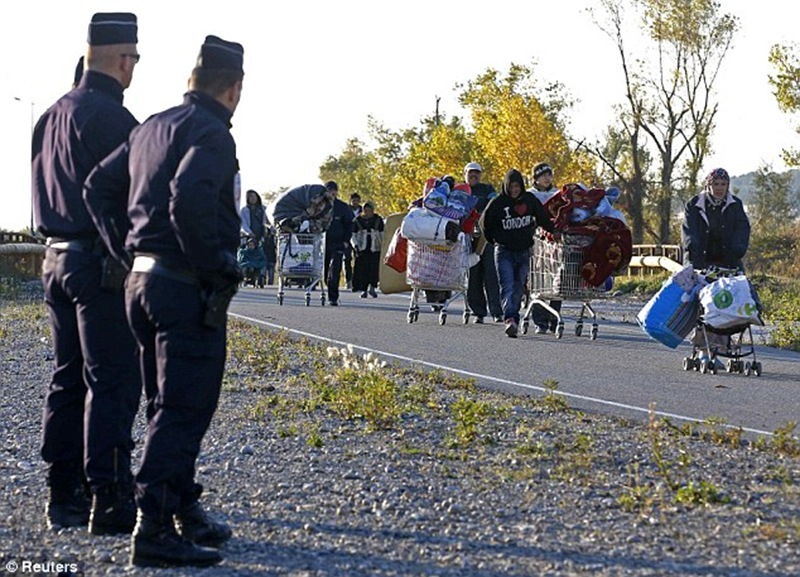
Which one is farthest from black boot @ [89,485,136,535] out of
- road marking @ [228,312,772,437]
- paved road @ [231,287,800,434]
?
paved road @ [231,287,800,434]

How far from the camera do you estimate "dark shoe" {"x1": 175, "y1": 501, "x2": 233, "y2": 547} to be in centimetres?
706

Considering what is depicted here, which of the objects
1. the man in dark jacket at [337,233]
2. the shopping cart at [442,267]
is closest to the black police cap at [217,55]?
the shopping cart at [442,267]

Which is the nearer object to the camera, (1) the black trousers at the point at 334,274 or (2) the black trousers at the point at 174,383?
(2) the black trousers at the point at 174,383

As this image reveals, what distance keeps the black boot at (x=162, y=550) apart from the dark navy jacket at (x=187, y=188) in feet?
3.40

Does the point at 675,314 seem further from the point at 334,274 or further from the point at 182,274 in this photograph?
the point at 334,274

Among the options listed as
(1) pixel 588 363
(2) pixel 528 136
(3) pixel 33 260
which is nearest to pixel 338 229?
(1) pixel 588 363

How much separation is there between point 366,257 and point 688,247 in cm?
1789

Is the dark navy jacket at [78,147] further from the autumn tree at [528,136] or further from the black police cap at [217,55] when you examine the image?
the autumn tree at [528,136]

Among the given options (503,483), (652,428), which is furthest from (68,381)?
(652,428)

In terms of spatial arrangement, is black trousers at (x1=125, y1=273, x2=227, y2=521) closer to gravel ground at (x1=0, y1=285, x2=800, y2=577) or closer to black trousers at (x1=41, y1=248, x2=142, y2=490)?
gravel ground at (x1=0, y1=285, x2=800, y2=577)

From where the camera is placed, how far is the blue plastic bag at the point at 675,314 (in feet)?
50.1

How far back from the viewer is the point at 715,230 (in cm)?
1554

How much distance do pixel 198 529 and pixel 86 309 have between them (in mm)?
1124

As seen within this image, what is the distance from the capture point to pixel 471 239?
72.6 ft
